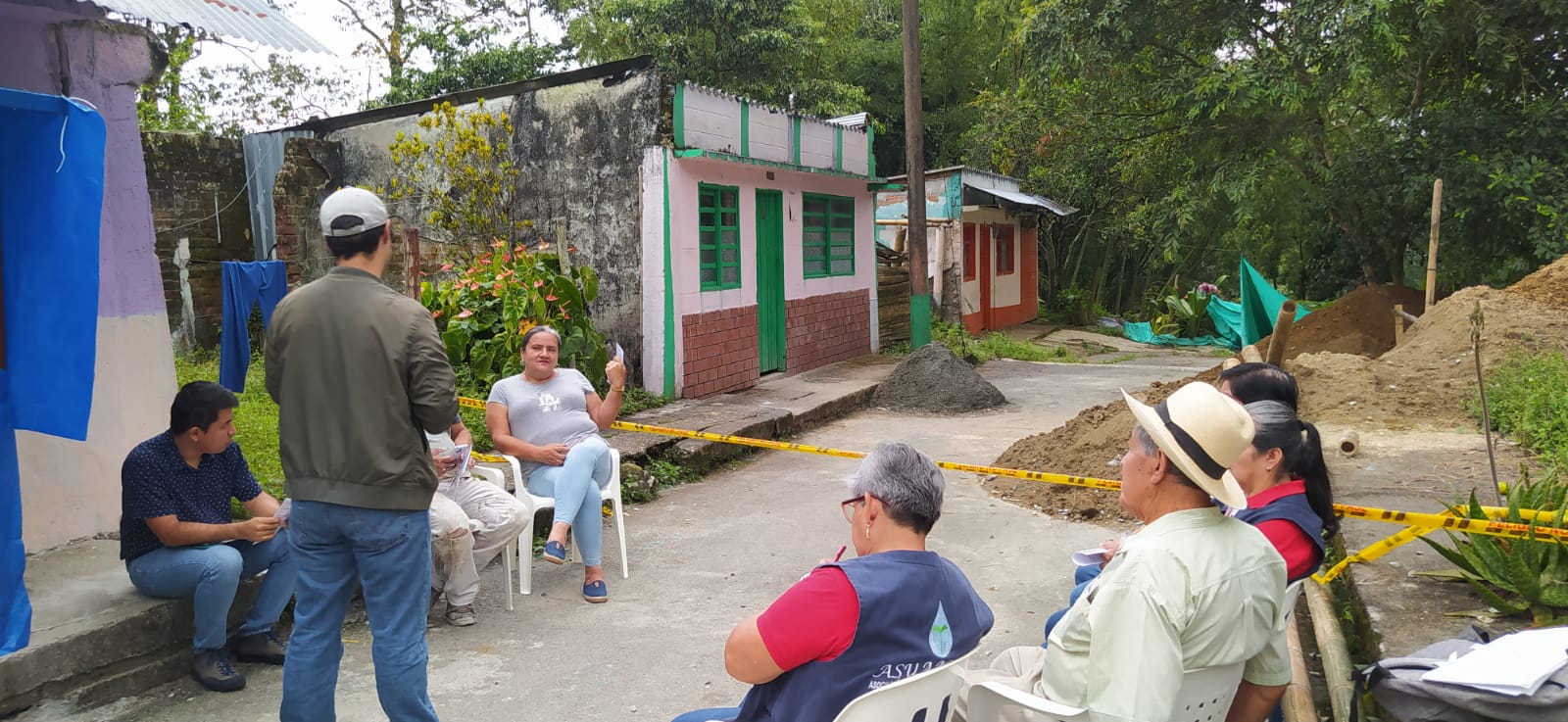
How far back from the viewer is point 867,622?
211 cm

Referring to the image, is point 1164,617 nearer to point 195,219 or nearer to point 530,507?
point 530,507

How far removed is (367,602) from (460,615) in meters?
1.66

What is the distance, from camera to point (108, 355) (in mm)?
4738

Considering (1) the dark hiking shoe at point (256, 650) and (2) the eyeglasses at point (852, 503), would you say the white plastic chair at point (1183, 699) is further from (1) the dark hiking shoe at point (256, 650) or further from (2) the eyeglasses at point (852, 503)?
(1) the dark hiking shoe at point (256, 650)

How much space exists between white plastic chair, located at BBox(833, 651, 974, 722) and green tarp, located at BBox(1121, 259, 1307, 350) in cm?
1284

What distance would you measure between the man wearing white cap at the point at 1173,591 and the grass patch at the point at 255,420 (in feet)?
10.2

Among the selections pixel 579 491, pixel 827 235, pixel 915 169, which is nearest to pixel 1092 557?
pixel 579 491

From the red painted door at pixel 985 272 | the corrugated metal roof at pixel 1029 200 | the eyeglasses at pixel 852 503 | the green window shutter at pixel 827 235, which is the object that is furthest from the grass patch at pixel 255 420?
the red painted door at pixel 985 272

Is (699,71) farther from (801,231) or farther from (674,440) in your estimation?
(674,440)

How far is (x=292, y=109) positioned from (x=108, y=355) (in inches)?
760

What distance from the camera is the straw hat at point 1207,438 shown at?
2217 millimetres

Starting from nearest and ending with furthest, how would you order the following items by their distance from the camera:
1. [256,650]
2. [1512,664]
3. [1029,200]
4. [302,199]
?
[1512,664]
[256,650]
[302,199]
[1029,200]

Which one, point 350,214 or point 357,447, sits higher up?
point 350,214

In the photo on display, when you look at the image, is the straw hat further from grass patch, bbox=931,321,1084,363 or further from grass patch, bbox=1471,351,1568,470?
grass patch, bbox=931,321,1084,363
